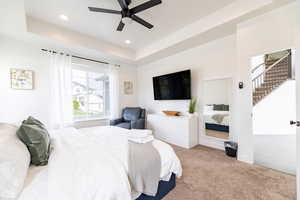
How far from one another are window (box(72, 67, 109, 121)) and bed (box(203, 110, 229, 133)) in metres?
3.02

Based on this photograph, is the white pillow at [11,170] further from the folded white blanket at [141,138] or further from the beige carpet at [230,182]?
the beige carpet at [230,182]

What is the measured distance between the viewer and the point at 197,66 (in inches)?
129

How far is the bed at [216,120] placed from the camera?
282 centimetres

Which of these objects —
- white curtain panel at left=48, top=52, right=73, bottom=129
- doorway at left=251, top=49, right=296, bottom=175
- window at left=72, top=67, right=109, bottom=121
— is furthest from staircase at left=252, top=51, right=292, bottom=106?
white curtain panel at left=48, top=52, right=73, bottom=129

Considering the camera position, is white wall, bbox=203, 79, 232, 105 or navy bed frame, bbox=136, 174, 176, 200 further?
white wall, bbox=203, 79, 232, 105

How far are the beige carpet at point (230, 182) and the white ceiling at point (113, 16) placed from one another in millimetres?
2780

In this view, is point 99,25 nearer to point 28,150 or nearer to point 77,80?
point 77,80

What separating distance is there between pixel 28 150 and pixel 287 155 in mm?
3576

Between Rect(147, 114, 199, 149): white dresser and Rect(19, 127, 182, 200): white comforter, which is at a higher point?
Rect(19, 127, 182, 200): white comforter

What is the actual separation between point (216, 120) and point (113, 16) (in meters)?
3.11

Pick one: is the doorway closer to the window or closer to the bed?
the bed

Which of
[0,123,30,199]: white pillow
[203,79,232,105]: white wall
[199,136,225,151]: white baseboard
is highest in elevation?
[203,79,232,105]: white wall

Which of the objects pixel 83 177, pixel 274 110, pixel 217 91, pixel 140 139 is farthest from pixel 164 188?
pixel 217 91

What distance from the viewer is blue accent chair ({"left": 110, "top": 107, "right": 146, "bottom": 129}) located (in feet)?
11.5
